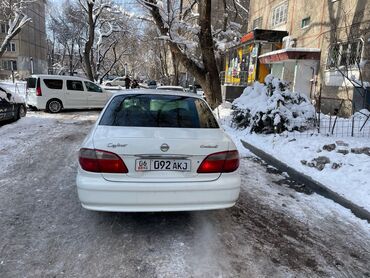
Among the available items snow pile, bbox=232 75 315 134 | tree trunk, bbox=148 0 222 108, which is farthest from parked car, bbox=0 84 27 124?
snow pile, bbox=232 75 315 134

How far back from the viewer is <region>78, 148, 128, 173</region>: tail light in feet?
11.4

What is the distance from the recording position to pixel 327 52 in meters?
14.4

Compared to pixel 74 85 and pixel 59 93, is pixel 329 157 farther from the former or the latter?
pixel 74 85

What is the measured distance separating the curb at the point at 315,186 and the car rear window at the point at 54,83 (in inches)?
433

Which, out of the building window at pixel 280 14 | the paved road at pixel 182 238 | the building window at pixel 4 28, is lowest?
the paved road at pixel 182 238

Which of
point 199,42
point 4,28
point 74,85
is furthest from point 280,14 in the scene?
point 4,28

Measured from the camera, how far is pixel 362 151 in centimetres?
610

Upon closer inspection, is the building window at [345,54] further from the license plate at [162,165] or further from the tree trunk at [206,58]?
the license plate at [162,165]

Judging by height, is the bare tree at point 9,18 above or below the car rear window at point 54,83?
above

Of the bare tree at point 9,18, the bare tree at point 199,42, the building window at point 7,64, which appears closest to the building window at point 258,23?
the bare tree at point 199,42

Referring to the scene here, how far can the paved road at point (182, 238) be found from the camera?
3176 mm

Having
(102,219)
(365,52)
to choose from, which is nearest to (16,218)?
(102,219)

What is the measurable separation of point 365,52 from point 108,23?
28.3 meters

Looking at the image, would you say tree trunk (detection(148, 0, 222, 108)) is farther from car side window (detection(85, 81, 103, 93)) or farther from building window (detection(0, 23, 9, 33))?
building window (detection(0, 23, 9, 33))
